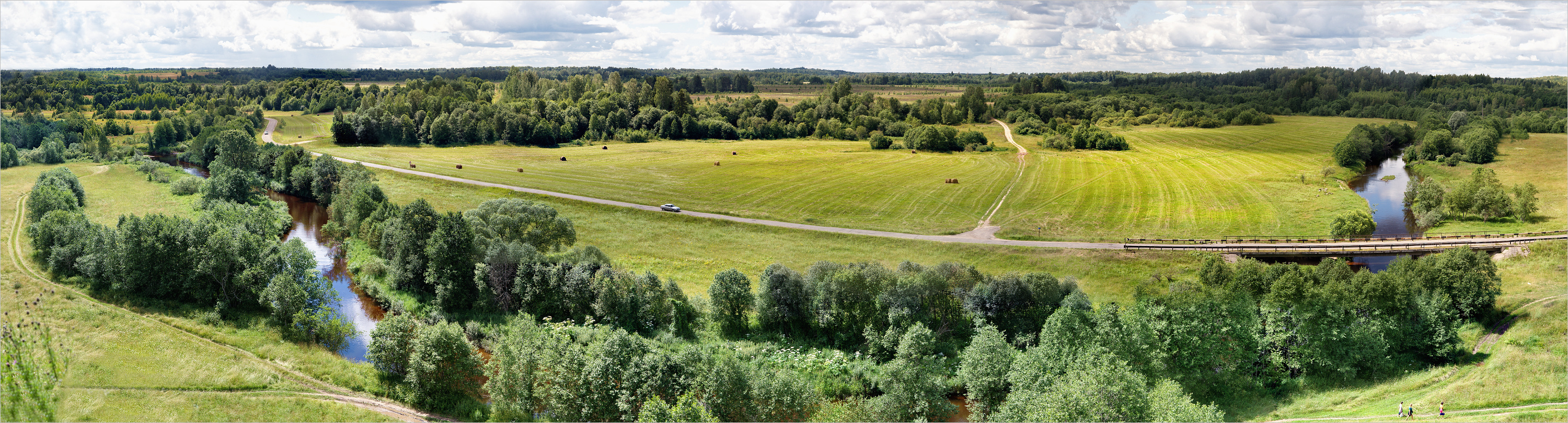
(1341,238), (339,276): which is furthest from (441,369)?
(1341,238)

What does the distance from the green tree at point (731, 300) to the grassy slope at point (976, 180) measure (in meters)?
22.6

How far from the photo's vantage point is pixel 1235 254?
55.4 metres

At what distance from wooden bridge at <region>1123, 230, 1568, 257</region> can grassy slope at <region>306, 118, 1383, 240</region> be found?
396 cm

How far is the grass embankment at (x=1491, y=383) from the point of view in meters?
33.8

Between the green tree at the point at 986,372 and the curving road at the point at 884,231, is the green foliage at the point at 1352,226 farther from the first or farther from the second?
the green tree at the point at 986,372

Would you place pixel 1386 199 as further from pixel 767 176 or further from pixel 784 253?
pixel 767 176

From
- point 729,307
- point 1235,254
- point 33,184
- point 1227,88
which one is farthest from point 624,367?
point 1227,88

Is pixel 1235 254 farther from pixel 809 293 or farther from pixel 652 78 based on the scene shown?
pixel 652 78

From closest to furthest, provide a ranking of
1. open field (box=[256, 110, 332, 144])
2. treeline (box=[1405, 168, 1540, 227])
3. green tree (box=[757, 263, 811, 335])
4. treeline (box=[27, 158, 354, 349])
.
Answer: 1. treeline (box=[27, 158, 354, 349])
2. green tree (box=[757, 263, 811, 335])
3. treeline (box=[1405, 168, 1540, 227])
4. open field (box=[256, 110, 332, 144])

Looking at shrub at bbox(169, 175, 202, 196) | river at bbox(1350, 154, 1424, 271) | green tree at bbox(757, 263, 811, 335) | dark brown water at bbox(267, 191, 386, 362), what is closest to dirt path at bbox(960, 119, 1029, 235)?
green tree at bbox(757, 263, 811, 335)

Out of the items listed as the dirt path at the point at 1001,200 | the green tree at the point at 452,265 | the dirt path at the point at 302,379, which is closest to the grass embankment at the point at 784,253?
the dirt path at the point at 1001,200

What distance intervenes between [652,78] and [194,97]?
98.7m

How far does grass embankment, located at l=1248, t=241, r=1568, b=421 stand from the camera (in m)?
33.8

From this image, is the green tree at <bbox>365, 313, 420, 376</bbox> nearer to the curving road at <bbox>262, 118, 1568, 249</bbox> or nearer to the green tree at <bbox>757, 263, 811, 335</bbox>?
the green tree at <bbox>757, 263, 811, 335</bbox>
